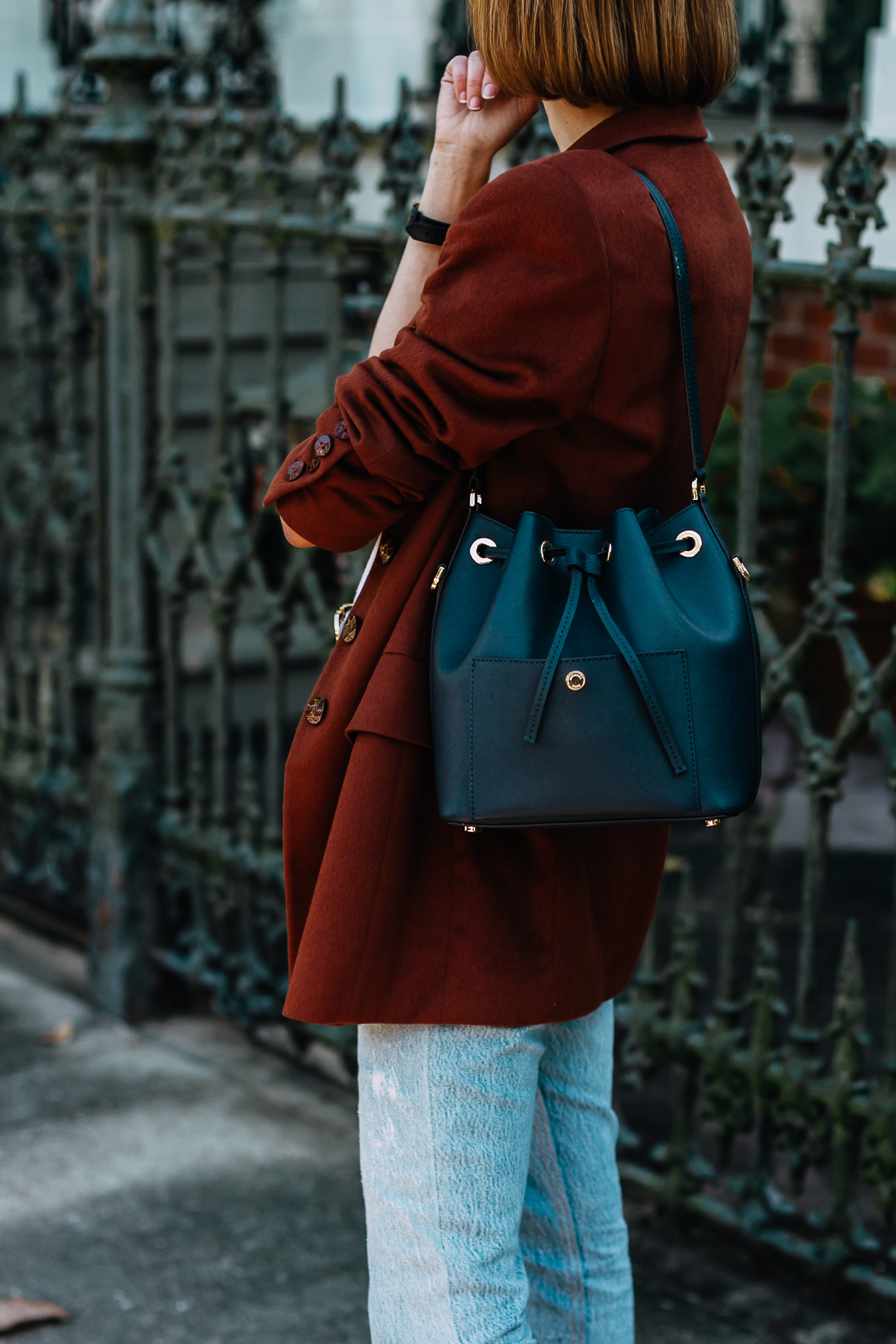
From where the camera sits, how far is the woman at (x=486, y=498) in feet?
5.71

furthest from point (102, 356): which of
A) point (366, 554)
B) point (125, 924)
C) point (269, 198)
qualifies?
point (125, 924)

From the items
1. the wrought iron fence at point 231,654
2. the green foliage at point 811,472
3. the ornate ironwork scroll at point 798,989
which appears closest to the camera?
the ornate ironwork scroll at point 798,989

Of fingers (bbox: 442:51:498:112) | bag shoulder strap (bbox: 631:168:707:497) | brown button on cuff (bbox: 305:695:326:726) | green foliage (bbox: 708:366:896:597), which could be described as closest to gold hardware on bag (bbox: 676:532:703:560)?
bag shoulder strap (bbox: 631:168:707:497)

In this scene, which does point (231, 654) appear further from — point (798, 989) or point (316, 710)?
point (316, 710)

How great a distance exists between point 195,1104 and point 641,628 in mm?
2331

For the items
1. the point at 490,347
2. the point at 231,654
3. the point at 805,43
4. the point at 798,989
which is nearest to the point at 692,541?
the point at 490,347

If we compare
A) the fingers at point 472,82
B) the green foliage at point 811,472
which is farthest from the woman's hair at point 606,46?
the green foliage at point 811,472

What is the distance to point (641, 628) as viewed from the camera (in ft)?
5.76

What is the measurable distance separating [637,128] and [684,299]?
21 centimetres

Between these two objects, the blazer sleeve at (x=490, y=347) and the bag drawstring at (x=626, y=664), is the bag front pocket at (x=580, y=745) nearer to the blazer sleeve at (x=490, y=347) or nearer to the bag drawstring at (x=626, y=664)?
the bag drawstring at (x=626, y=664)

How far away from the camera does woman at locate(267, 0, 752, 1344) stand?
5.71 ft

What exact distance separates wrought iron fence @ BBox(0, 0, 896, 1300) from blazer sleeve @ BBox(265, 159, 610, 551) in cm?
108

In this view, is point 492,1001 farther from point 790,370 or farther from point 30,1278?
point 790,370

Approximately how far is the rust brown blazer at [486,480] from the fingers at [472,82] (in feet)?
0.59
